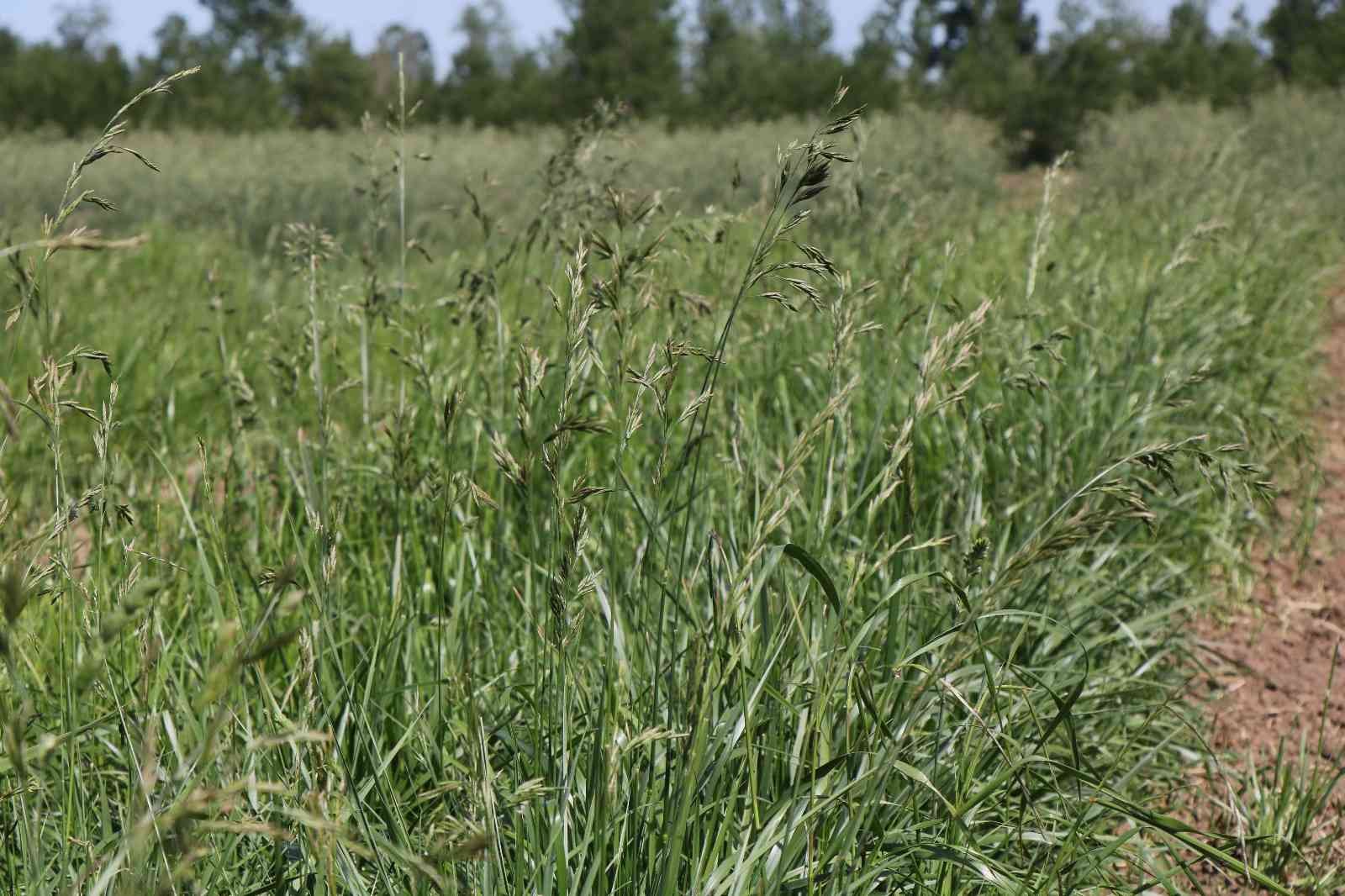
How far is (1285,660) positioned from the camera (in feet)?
9.12

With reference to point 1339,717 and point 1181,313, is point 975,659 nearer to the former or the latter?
point 1339,717

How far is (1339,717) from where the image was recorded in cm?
249

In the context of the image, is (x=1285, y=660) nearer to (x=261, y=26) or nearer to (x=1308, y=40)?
(x=1308, y=40)

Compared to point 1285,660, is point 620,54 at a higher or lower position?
higher

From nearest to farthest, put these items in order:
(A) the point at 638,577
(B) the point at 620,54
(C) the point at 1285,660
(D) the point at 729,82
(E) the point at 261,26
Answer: (A) the point at 638,577 → (C) the point at 1285,660 → (B) the point at 620,54 → (D) the point at 729,82 → (E) the point at 261,26

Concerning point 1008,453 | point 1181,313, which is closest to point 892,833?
point 1008,453

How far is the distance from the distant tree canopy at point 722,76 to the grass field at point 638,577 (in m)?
15.3

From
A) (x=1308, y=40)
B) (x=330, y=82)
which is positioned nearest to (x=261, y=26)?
(x=330, y=82)

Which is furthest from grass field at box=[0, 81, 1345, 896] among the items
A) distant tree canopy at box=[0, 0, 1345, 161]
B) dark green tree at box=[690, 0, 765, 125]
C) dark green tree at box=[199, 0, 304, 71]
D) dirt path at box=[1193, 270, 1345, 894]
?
dark green tree at box=[199, 0, 304, 71]

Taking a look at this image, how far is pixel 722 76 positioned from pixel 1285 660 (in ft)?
78.1

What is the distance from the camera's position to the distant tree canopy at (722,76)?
18.5m

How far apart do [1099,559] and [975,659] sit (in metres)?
0.63

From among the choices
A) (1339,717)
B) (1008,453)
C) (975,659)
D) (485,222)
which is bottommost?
(1339,717)

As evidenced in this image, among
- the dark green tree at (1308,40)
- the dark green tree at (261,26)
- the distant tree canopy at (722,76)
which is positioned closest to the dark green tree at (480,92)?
the distant tree canopy at (722,76)
